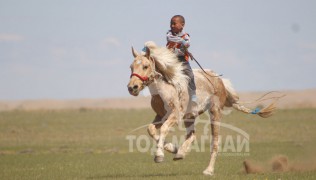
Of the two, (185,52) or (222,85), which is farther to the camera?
(222,85)

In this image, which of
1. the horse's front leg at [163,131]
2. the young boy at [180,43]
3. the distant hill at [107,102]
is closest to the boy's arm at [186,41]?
the young boy at [180,43]

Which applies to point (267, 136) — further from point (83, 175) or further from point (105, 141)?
point (83, 175)

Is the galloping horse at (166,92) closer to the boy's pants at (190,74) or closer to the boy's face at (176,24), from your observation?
the boy's pants at (190,74)

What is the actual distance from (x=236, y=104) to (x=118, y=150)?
14.4 meters

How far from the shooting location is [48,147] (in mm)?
32281

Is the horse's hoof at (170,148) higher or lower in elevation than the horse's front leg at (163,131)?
lower

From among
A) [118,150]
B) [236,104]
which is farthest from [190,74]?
[118,150]

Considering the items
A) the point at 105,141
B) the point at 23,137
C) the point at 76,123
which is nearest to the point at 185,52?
the point at 105,141

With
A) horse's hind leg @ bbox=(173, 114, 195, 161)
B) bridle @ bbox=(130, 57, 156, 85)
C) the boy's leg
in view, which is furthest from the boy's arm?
horse's hind leg @ bbox=(173, 114, 195, 161)

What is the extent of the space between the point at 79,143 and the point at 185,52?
21.5 meters

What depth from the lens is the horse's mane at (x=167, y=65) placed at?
13344 millimetres

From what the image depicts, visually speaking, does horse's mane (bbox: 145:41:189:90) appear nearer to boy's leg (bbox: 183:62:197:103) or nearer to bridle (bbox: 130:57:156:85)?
bridle (bbox: 130:57:156:85)

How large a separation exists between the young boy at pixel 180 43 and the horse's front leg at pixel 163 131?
101 centimetres

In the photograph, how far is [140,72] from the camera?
42.1 feet
